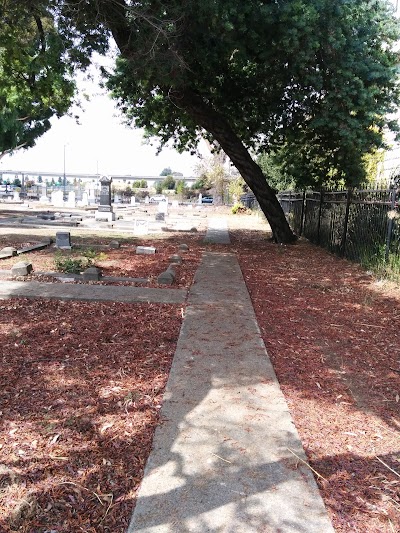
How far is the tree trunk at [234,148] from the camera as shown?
45.8ft

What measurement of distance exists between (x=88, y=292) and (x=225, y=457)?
4712 mm

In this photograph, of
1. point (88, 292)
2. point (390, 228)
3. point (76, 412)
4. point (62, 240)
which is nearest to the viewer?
point (76, 412)

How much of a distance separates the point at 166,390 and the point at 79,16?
9.07 metres

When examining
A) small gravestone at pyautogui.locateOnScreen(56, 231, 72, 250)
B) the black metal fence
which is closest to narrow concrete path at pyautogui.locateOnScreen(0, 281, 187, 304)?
small gravestone at pyautogui.locateOnScreen(56, 231, 72, 250)

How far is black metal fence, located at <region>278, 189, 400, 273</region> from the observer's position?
9461mm

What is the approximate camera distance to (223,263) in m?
10.9

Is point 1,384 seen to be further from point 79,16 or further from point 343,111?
point 343,111

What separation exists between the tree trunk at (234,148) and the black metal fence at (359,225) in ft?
4.91

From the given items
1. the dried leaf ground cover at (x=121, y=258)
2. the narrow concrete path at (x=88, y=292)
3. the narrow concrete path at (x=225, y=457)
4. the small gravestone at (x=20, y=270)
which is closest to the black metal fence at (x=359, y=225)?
the dried leaf ground cover at (x=121, y=258)

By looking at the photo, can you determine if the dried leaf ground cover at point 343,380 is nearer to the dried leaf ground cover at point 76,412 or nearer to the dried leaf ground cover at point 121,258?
the dried leaf ground cover at point 76,412

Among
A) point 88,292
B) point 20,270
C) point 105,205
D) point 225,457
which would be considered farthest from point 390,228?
point 105,205

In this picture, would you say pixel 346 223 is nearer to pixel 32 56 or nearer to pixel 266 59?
pixel 266 59

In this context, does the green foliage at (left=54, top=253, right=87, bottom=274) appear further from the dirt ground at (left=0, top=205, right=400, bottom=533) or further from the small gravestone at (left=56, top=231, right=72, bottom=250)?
the small gravestone at (left=56, top=231, right=72, bottom=250)

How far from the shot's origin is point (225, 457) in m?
2.84
